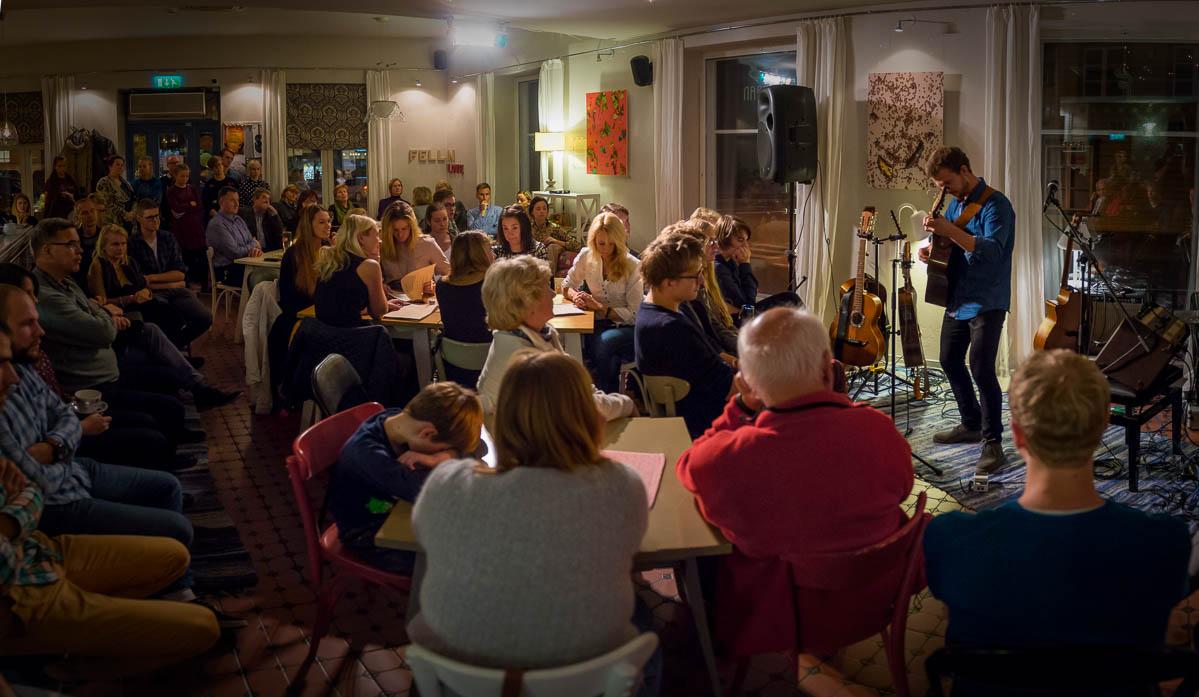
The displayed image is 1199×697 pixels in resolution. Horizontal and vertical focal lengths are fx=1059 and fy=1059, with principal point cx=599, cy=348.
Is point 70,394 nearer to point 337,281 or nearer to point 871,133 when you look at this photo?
point 337,281

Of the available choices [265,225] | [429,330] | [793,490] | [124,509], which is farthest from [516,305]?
[265,225]

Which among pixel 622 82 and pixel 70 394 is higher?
pixel 622 82

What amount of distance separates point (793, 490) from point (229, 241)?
26.1ft

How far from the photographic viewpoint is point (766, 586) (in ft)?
8.44

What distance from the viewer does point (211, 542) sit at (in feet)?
14.5

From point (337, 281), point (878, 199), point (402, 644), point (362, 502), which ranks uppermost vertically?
point (878, 199)

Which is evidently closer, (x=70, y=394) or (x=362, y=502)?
(x=362, y=502)

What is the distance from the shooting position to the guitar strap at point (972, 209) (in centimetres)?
543

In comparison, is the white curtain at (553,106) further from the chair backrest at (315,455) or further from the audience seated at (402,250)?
the chair backrest at (315,455)

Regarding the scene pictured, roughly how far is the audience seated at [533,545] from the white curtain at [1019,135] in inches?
226

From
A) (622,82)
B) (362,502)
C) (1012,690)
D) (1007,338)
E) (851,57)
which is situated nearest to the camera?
(1012,690)

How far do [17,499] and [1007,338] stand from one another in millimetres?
6285

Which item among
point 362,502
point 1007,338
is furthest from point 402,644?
point 1007,338

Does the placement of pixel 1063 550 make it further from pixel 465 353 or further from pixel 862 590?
pixel 465 353
